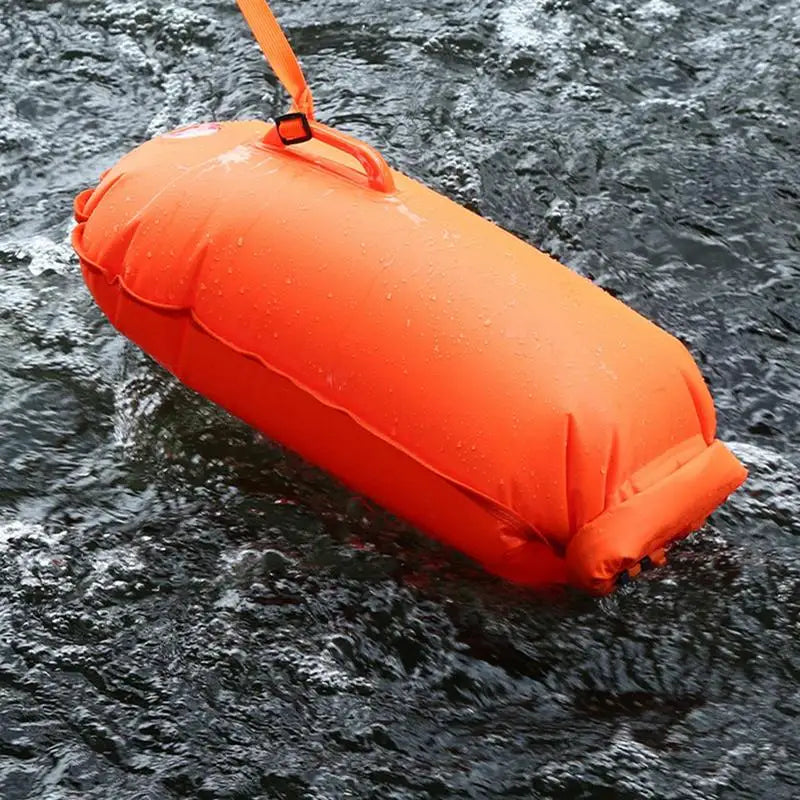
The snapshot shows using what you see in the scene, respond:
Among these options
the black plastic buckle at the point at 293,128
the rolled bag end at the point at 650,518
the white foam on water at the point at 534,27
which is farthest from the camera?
the white foam on water at the point at 534,27

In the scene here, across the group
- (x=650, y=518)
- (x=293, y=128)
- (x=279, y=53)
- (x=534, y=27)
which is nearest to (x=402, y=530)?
(x=650, y=518)

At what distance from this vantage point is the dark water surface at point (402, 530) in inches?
83.7

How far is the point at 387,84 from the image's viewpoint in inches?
153

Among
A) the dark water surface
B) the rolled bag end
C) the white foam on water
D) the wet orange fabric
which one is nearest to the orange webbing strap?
the wet orange fabric

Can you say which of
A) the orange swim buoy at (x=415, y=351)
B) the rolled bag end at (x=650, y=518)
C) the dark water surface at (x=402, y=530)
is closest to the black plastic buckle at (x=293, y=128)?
the orange swim buoy at (x=415, y=351)

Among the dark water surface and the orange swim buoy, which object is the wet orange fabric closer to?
the orange swim buoy

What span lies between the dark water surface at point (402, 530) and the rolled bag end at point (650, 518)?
0.82 feet

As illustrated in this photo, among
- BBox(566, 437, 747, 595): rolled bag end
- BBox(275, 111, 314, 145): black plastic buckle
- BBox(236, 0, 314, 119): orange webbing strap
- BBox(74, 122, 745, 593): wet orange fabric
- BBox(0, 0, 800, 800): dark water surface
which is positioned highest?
BBox(236, 0, 314, 119): orange webbing strap

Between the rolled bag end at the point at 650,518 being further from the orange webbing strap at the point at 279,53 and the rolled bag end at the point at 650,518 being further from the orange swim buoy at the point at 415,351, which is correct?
the orange webbing strap at the point at 279,53

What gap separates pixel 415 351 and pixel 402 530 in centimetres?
49

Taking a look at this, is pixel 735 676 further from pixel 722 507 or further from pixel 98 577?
pixel 98 577

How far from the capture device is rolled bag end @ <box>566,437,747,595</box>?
81.5 inches

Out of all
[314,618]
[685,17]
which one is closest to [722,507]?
[314,618]

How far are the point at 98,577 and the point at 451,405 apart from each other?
0.81 meters
